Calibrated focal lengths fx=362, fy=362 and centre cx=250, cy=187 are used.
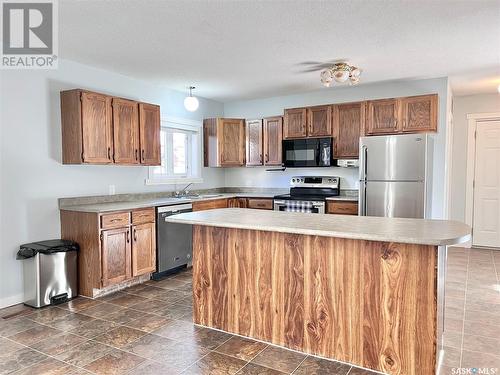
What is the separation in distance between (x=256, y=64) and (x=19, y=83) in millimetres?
2420

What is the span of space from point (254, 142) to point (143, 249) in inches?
106

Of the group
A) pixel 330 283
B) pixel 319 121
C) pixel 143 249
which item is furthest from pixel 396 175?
pixel 143 249

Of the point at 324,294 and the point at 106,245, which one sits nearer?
the point at 324,294

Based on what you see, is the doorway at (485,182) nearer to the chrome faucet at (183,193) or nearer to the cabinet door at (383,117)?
the cabinet door at (383,117)

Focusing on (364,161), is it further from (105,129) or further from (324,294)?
(105,129)

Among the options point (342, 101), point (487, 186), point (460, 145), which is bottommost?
point (487, 186)

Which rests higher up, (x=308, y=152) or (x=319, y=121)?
(x=319, y=121)

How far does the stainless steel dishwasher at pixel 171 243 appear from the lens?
435 cm

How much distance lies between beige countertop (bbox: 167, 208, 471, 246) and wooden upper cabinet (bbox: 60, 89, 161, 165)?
1.59 metres

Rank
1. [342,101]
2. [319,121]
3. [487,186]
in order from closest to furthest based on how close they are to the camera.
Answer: [319,121] < [342,101] < [487,186]

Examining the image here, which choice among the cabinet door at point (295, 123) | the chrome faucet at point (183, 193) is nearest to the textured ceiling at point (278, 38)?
the cabinet door at point (295, 123)

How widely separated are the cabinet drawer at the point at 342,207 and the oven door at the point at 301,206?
0.10 metres

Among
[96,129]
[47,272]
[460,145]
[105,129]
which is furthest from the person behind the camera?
[460,145]

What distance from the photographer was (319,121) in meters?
5.38
